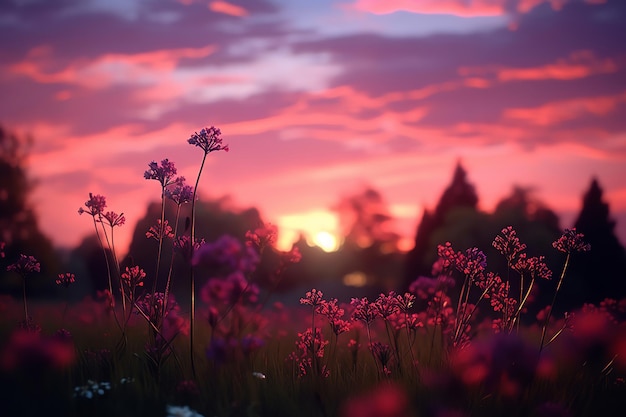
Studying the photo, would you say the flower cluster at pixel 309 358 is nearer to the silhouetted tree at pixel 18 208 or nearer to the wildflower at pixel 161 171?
the wildflower at pixel 161 171

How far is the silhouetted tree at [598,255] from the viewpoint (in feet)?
53.5

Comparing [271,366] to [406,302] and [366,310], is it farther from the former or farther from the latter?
[406,302]

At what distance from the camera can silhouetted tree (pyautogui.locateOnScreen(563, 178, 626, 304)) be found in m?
16.3

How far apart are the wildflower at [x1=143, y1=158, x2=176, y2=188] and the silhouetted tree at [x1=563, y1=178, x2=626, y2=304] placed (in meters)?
13.0

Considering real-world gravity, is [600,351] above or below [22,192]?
below

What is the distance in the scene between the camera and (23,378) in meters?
6.21

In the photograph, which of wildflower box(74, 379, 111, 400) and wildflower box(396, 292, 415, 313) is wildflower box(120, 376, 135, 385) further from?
wildflower box(396, 292, 415, 313)

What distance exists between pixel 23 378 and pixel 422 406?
3.99m

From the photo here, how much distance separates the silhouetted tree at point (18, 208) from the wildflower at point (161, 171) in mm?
20839

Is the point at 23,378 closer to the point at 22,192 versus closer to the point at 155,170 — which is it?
the point at 155,170

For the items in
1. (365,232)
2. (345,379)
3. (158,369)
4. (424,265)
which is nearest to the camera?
(158,369)

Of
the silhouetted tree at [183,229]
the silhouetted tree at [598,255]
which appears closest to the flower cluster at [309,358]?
the silhouetted tree at [598,255]

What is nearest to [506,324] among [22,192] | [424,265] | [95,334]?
[95,334]

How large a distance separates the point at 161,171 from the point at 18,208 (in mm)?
21843
